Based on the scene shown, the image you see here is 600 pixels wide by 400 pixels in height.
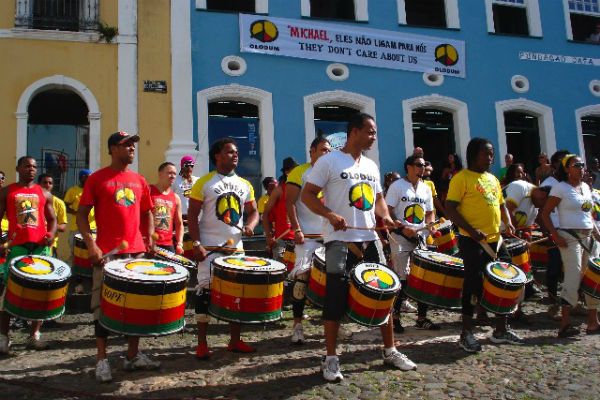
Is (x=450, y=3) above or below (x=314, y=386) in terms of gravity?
above

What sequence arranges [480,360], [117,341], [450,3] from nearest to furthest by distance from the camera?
1. [480,360]
2. [117,341]
3. [450,3]

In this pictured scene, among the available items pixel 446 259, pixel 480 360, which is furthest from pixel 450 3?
pixel 480 360

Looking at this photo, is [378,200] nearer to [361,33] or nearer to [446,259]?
[446,259]

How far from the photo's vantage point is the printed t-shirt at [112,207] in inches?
177

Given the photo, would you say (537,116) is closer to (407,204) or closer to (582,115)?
(582,115)

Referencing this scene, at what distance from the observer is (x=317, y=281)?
5.01 metres

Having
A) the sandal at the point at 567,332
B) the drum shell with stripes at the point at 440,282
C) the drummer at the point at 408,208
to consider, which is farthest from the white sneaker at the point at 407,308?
the sandal at the point at 567,332

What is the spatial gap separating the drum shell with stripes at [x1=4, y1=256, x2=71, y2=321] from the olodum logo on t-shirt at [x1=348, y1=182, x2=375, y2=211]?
110 inches

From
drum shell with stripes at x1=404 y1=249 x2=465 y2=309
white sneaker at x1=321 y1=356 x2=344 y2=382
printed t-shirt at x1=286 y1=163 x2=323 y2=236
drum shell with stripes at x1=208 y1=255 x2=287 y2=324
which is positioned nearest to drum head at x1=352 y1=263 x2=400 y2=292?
white sneaker at x1=321 y1=356 x2=344 y2=382

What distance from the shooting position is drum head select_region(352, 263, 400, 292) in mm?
4219

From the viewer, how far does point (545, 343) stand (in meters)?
5.51

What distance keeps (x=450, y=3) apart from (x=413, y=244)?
30.0 ft

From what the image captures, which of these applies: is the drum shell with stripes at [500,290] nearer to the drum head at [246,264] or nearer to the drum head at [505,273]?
the drum head at [505,273]

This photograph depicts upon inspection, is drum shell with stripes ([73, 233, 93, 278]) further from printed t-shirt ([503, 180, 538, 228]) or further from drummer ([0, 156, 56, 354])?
printed t-shirt ([503, 180, 538, 228])
